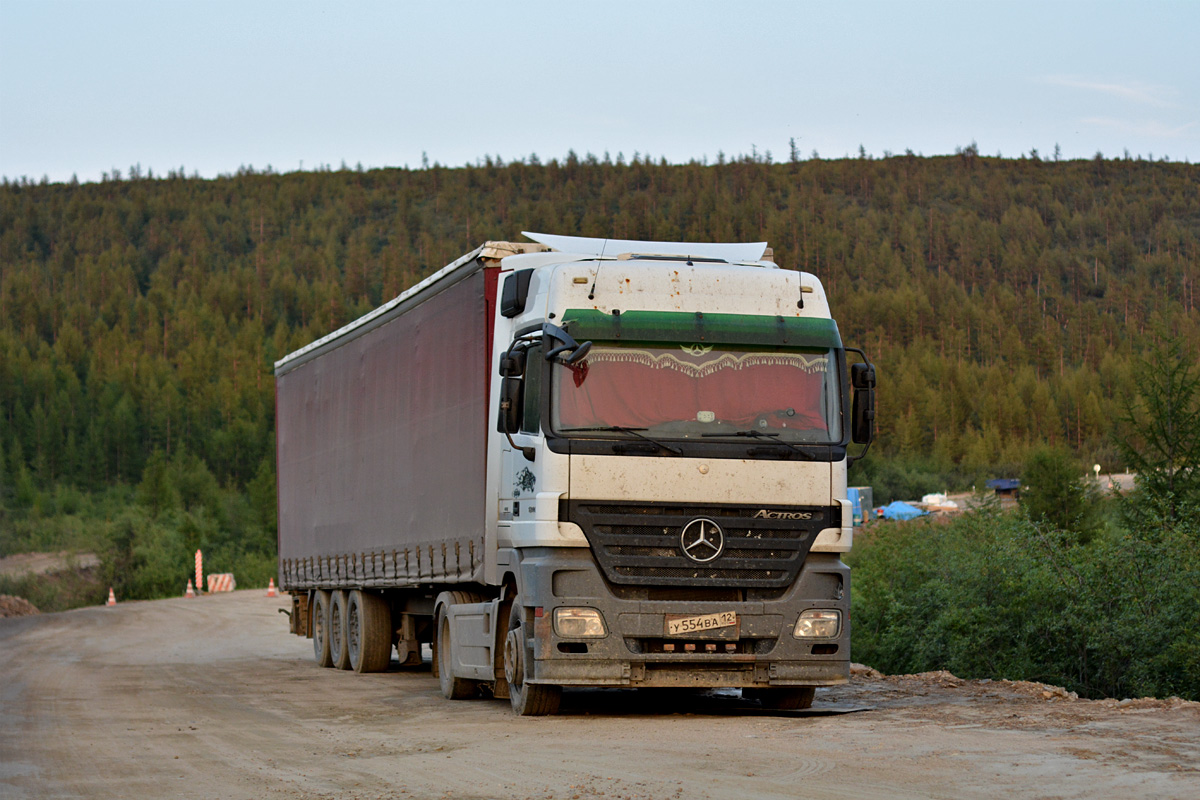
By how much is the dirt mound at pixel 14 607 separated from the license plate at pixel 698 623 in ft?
135

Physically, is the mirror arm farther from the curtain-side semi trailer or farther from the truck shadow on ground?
the truck shadow on ground

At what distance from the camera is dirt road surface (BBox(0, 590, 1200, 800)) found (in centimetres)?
818

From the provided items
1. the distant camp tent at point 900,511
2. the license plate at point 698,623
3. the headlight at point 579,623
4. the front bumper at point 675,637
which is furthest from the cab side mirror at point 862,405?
the distant camp tent at point 900,511

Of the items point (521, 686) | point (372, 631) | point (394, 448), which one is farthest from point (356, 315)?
point (521, 686)

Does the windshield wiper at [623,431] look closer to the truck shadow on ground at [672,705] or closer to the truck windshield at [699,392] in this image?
the truck windshield at [699,392]

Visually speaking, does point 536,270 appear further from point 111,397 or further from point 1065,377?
point 1065,377

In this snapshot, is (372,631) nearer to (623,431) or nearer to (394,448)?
(394,448)

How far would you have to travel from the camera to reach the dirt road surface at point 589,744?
26.8 feet

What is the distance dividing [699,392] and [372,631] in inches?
329

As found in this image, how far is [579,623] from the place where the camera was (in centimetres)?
1134

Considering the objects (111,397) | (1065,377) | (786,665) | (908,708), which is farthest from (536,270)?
(1065,377)

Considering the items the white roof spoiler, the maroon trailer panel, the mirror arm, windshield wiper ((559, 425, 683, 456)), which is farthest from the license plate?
the white roof spoiler

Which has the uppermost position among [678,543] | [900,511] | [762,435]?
[762,435]

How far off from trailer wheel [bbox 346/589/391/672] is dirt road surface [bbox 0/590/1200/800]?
104cm
